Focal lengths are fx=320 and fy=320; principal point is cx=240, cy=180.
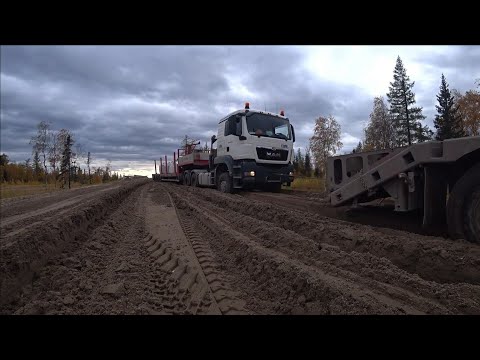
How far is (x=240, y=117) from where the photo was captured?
43.9 ft

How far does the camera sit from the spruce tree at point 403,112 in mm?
43625

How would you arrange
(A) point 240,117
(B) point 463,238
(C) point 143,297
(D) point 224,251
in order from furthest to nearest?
(A) point 240,117 → (D) point 224,251 → (B) point 463,238 → (C) point 143,297

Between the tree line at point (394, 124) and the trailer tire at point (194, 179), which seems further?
the tree line at point (394, 124)

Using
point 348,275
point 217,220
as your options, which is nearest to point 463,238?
point 348,275

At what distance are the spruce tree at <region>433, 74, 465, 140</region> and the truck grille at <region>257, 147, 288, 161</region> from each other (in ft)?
84.4

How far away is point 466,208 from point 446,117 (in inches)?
1469

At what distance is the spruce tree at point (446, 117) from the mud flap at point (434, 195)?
104 feet

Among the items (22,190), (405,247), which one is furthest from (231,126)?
(22,190)

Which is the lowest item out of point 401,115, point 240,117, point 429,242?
point 429,242

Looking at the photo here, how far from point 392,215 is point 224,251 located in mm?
3577

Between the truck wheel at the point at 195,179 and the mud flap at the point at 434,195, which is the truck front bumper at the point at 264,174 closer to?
the mud flap at the point at 434,195

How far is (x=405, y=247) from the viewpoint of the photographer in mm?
4754

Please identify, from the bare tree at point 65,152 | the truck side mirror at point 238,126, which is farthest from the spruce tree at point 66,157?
Answer: the truck side mirror at point 238,126
